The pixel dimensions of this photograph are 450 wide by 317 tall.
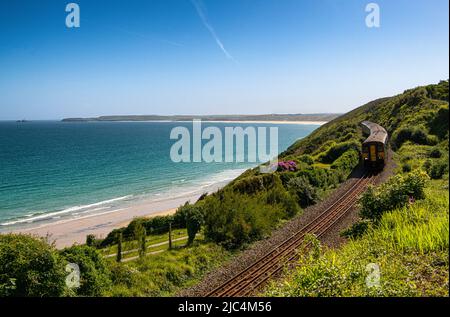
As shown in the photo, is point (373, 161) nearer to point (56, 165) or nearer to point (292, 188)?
point (292, 188)

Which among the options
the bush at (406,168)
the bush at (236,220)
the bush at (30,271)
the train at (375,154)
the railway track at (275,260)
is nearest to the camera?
the bush at (30,271)

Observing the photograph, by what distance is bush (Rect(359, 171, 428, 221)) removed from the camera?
11.1 m

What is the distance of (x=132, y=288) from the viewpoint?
42.8 feet

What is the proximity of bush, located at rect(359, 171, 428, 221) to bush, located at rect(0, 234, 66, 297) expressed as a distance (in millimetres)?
9706

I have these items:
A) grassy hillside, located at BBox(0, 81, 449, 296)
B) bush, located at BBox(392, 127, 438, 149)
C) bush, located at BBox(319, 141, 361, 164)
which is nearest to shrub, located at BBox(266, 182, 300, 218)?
grassy hillside, located at BBox(0, 81, 449, 296)

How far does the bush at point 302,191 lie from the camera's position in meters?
24.3

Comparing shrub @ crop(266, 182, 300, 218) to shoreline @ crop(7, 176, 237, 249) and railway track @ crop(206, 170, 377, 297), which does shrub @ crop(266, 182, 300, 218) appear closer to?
railway track @ crop(206, 170, 377, 297)

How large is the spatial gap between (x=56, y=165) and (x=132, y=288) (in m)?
79.2

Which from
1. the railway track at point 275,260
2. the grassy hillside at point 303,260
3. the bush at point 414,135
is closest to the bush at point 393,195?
the grassy hillside at point 303,260

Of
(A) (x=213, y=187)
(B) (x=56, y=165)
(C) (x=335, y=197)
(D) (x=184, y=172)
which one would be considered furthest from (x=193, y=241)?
(B) (x=56, y=165)

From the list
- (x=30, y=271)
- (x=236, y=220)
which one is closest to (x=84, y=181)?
(x=236, y=220)

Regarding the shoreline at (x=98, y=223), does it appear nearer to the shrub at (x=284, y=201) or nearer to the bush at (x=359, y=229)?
the shrub at (x=284, y=201)

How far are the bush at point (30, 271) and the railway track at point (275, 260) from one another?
16.8 ft
